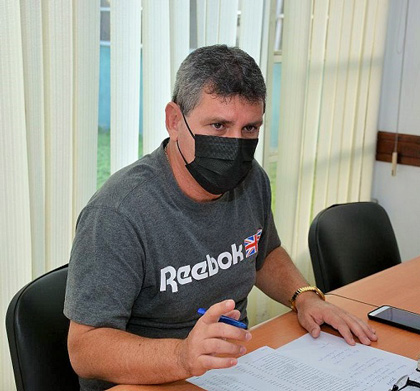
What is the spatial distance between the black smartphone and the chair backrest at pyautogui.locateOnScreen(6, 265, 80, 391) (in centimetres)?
79

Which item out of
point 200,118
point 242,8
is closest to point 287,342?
point 200,118

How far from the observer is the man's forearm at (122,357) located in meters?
1.26

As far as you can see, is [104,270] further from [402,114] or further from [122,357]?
[402,114]

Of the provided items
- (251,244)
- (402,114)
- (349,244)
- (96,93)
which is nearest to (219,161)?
(251,244)

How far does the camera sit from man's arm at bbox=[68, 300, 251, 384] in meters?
1.18

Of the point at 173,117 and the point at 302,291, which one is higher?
the point at 173,117

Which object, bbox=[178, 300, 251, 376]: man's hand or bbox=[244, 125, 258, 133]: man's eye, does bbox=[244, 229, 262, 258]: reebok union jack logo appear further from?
bbox=[178, 300, 251, 376]: man's hand

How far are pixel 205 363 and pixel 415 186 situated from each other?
2829 mm

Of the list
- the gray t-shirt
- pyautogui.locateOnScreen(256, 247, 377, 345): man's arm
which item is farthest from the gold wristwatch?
the gray t-shirt

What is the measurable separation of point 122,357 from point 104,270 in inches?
7.6

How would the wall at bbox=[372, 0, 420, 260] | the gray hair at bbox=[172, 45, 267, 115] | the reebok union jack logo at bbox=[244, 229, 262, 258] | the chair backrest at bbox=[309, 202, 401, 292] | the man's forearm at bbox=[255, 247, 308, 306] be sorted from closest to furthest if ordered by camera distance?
1. the gray hair at bbox=[172, 45, 267, 115]
2. the reebok union jack logo at bbox=[244, 229, 262, 258]
3. the man's forearm at bbox=[255, 247, 308, 306]
4. the chair backrest at bbox=[309, 202, 401, 292]
5. the wall at bbox=[372, 0, 420, 260]

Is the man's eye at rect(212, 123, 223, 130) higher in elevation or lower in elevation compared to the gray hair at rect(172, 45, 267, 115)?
lower

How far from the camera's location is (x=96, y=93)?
2.10 metres

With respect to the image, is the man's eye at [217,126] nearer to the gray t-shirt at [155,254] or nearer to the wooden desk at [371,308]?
the gray t-shirt at [155,254]
